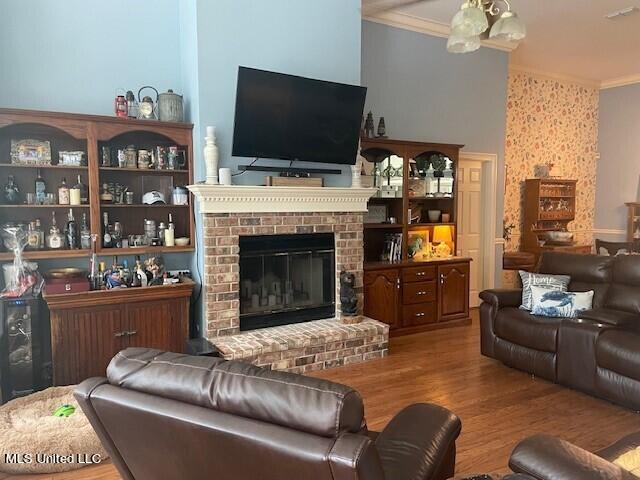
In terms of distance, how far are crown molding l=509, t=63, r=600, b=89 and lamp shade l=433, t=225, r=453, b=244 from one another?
2.83 metres

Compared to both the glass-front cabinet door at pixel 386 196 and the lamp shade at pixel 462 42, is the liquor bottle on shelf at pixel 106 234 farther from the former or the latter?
the lamp shade at pixel 462 42

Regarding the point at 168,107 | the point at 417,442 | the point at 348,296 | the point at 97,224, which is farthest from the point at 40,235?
the point at 417,442

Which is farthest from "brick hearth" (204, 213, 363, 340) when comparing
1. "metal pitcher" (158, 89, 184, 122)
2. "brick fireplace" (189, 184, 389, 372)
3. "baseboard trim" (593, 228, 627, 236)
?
"baseboard trim" (593, 228, 627, 236)

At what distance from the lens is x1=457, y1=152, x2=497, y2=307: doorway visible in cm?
621

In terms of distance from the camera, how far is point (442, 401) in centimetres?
345

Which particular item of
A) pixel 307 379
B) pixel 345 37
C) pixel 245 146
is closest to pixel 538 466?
pixel 307 379

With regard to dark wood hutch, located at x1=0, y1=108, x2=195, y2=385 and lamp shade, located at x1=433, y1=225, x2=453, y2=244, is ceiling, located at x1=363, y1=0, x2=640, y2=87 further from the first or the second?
dark wood hutch, located at x1=0, y1=108, x2=195, y2=385

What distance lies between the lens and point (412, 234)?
5641 millimetres

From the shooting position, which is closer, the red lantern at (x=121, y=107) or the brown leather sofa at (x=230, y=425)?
the brown leather sofa at (x=230, y=425)

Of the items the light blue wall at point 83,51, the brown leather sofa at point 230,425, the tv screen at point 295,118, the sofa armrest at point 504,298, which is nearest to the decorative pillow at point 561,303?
the sofa armrest at point 504,298

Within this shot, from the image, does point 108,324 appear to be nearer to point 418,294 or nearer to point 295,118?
point 295,118

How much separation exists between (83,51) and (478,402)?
4171 millimetres

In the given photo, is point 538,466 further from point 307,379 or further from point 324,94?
point 324,94

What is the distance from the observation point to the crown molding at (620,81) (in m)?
Result: 7.57
